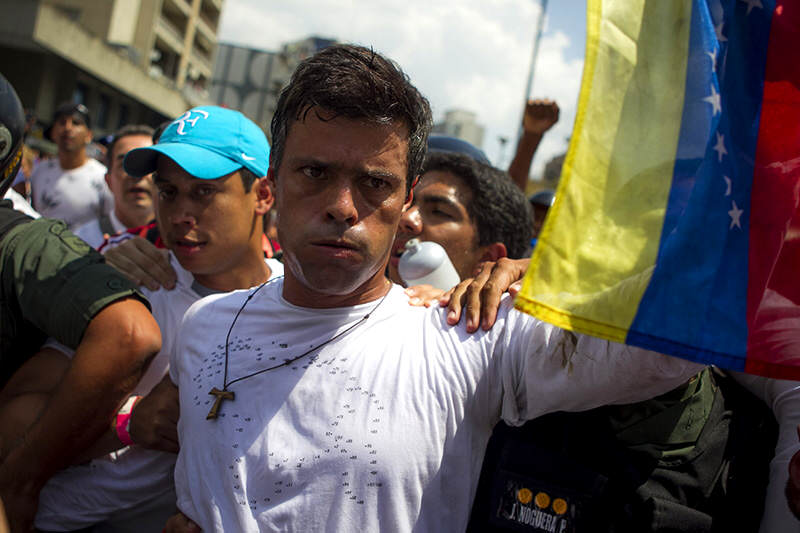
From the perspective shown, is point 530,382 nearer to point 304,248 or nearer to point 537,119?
point 304,248

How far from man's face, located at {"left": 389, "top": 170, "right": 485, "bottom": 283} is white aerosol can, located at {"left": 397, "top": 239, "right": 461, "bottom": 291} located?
377mm

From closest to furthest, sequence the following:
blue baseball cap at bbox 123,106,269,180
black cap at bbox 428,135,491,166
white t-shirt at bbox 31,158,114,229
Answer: blue baseball cap at bbox 123,106,269,180 < black cap at bbox 428,135,491,166 < white t-shirt at bbox 31,158,114,229

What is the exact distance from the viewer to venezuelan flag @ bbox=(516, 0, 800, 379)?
1182 millimetres

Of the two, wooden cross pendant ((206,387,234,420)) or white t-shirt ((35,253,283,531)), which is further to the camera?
white t-shirt ((35,253,283,531))

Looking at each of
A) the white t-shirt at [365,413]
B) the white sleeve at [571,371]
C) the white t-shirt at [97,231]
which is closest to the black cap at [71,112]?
the white t-shirt at [97,231]

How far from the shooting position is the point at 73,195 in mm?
6293

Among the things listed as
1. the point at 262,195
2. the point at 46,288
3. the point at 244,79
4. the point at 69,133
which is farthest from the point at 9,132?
the point at 244,79

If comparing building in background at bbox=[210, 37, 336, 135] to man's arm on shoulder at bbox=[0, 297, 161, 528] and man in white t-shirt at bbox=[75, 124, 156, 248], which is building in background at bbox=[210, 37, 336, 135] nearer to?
man in white t-shirt at bbox=[75, 124, 156, 248]

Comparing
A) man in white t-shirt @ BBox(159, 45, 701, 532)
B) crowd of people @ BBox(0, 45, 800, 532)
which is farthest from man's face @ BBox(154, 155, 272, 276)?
man in white t-shirt @ BBox(159, 45, 701, 532)

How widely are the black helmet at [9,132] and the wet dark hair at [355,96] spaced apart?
0.91 metres

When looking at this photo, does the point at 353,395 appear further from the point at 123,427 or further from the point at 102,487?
the point at 102,487

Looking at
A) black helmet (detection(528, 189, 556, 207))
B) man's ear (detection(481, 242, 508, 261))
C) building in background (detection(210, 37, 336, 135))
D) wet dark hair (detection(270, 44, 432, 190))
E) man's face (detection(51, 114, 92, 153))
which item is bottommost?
man's ear (detection(481, 242, 508, 261))

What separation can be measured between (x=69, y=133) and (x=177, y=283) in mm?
4797

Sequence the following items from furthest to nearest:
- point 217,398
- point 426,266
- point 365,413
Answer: point 426,266 < point 217,398 < point 365,413
